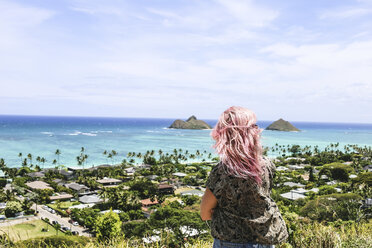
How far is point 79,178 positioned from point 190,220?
86.3 feet

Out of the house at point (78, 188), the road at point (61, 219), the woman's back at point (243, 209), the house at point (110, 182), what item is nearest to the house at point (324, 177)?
the house at point (110, 182)

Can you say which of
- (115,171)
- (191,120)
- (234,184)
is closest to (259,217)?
(234,184)

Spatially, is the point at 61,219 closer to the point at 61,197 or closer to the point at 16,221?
the point at 16,221

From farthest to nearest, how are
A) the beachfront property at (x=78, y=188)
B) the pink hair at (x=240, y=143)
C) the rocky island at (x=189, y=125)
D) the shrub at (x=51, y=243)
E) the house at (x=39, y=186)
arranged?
1. the rocky island at (x=189, y=125)
2. the beachfront property at (x=78, y=188)
3. the house at (x=39, y=186)
4. the shrub at (x=51, y=243)
5. the pink hair at (x=240, y=143)

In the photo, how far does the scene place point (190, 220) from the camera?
18.7 metres

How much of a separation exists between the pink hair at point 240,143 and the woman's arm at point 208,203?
21 centimetres

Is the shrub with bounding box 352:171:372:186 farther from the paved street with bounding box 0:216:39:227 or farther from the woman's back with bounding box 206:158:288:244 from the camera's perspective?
the woman's back with bounding box 206:158:288:244

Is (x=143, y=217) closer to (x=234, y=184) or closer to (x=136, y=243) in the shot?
(x=136, y=243)

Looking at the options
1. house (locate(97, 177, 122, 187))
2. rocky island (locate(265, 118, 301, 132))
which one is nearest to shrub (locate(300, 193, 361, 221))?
house (locate(97, 177, 122, 187))

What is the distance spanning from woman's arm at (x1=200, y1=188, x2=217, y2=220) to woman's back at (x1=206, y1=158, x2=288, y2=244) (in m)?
0.03

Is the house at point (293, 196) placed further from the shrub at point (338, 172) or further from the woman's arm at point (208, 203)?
the woman's arm at point (208, 203)

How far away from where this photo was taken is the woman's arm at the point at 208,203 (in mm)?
1822

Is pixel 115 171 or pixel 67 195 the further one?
pixel 115 171

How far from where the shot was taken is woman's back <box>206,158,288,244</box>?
176 centimetres
